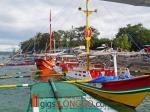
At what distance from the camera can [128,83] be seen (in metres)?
17.6

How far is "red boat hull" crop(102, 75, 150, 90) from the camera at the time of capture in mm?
16828

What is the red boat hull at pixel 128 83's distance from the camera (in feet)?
55.2

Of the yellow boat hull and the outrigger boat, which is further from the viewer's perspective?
the yellow boat hull

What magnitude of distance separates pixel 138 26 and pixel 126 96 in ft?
335

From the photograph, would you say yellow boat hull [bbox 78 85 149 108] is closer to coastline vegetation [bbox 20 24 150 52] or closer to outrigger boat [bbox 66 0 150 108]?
outrigger boat [bbox 66 0 150 108]

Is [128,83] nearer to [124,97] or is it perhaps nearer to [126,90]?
[126,90]

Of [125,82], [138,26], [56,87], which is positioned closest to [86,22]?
[125,82]

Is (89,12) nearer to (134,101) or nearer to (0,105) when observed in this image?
(0,105)

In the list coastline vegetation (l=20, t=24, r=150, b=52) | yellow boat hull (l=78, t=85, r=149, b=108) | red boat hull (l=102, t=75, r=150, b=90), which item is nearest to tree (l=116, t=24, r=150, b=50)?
coastline vegetation (l=20, t=24, r=150, b=52)

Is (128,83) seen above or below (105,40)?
below

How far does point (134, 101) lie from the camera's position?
57.9 ft

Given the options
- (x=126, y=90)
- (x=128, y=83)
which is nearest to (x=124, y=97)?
(x=126, y=90)

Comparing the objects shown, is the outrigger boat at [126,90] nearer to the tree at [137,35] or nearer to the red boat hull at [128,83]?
the red boat hull at [128,83]

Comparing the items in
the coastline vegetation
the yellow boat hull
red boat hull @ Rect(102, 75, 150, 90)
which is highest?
the coastline vegetation
